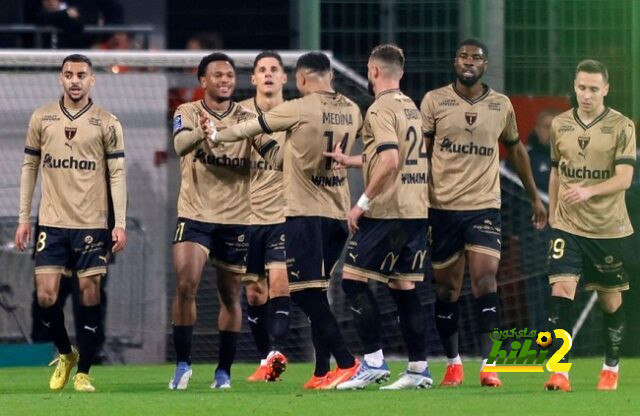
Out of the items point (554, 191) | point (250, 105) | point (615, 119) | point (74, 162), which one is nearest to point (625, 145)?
point (615, 119)

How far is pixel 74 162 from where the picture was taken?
39.4 feet

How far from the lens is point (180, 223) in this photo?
1193cm

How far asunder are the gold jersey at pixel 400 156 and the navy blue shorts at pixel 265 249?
2.08 meters

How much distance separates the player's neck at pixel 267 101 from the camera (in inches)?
523

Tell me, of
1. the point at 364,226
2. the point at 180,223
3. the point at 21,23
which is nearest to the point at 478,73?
the point at 364,226

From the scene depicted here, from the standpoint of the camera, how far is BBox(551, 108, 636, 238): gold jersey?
37.5 feet

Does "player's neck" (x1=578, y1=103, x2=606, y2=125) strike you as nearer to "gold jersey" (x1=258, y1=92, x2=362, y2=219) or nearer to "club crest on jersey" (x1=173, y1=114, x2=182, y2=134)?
"gold jersey" (x1=258, y1=92, x2=362, y2=219)

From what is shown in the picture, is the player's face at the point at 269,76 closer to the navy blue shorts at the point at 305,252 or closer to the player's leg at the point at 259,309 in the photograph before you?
the player's leg at the point at 259,309

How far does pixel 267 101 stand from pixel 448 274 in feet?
6.96

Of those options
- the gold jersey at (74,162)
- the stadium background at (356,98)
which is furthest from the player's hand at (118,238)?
the stadium background at (356,98)

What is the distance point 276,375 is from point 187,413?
254 cm

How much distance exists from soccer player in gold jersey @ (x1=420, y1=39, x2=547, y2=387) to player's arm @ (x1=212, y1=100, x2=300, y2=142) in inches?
49.4

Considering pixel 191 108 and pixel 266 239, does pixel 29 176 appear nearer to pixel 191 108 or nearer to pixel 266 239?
pixel 191 108

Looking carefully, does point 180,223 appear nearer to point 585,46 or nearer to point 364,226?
point 364,226
